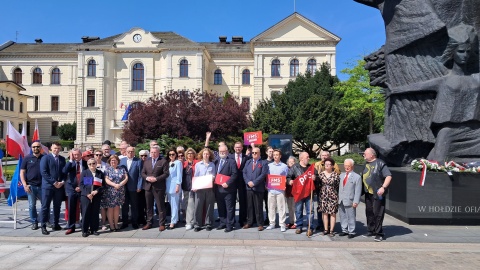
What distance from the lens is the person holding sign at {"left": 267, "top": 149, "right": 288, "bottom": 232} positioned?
341 inches

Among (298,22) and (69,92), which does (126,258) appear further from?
(69,92)

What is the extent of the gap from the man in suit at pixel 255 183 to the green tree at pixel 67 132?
53.3 m

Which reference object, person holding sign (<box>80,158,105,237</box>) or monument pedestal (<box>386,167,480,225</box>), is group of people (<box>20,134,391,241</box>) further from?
monument pedestal (<box>386,167,480,225</box>)

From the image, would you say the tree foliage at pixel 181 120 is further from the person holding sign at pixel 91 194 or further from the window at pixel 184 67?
the window at pixel 184 67

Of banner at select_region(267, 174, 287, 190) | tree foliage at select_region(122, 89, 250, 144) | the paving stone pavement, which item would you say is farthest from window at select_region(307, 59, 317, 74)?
banner at select_region(267, 174, 287, 190)

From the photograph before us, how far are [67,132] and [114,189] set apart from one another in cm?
5264

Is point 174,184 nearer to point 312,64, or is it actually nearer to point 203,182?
point 203,182

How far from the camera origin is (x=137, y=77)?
56.0m

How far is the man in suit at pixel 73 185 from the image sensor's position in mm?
8336

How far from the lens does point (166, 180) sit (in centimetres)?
905

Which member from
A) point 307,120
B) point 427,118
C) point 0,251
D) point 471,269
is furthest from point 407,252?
point 307,120

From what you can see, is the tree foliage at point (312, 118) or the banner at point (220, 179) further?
the tree foliage at point (312, 118)

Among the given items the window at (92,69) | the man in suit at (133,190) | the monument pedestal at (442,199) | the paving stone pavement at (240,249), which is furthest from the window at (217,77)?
the monument pedestal at (442,199)

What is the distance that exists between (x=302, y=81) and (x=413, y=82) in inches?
1291
